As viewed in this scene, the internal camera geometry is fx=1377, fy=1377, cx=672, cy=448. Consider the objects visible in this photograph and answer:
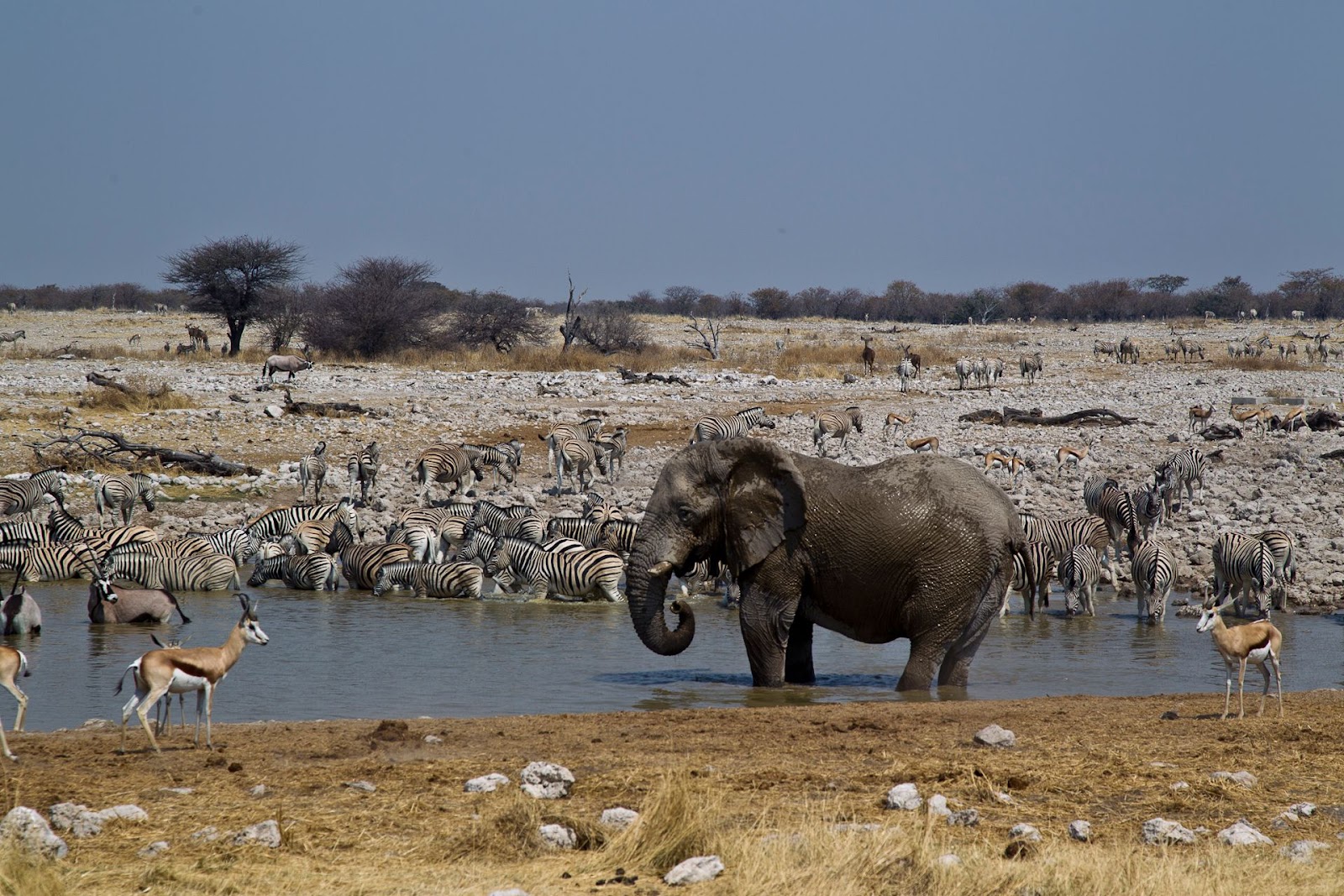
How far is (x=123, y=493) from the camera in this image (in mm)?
19047

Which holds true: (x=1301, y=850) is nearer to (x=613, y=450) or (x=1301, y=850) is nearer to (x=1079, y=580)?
(x=1079, y=580)

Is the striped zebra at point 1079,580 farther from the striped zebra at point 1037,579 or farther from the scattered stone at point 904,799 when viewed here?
the scattered stone at point 904,799

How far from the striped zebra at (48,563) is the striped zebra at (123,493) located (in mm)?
2745

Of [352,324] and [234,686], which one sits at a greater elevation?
[352,324]

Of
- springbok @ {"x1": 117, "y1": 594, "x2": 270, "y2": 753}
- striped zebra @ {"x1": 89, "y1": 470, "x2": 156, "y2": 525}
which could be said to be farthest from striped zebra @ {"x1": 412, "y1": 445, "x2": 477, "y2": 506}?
springbok @ {"x1": 117, "y1": 594, "x2": 270, "y2": 753}

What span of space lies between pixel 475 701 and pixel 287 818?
4276mm

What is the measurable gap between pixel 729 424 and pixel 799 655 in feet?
50.0

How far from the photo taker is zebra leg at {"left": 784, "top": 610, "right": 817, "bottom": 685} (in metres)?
10.7

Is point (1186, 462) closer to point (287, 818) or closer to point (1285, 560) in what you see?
point (1285, 560)

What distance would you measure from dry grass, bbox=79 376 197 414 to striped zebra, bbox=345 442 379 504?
19.4ft

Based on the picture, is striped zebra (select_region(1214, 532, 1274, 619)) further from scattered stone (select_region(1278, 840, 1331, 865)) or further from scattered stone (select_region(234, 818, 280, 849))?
scattered stone (select_region(234, 818, 280, 849))

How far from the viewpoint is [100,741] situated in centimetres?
790

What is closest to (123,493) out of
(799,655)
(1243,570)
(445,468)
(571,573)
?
(445,468)

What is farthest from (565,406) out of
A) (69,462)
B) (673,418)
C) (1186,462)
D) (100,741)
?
(100,741)
